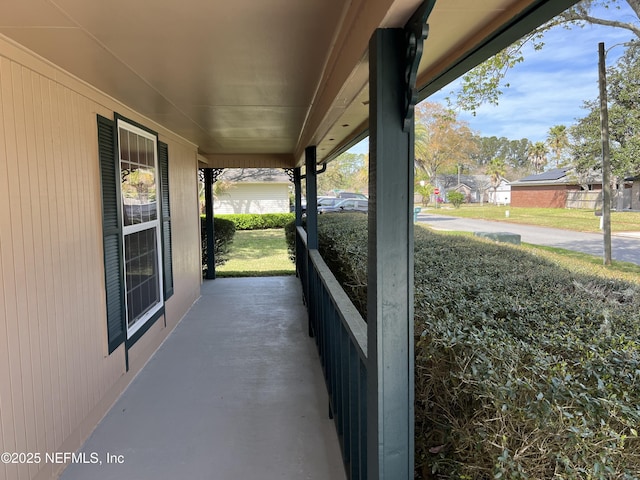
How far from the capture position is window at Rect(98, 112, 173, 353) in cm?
329

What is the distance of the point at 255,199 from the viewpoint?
21.4 m

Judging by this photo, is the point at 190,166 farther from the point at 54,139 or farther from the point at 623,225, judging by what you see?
the point at 623,225

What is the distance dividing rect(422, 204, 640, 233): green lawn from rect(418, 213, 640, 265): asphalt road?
0.04 metres

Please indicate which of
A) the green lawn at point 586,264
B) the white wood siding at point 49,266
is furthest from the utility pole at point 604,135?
the white wood siding at point 49,266

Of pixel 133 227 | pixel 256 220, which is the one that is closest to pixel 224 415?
pixel 133 227

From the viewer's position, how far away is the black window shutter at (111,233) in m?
3.21

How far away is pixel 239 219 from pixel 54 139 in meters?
16.4

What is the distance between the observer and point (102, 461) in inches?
101

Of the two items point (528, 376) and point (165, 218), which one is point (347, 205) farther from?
point (528, 376)

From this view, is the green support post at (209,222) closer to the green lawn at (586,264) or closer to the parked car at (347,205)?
the parked car at (347,205)

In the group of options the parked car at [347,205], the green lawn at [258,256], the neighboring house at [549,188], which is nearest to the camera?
the neighboring house at [549,188]

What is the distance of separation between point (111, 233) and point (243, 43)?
2062mm

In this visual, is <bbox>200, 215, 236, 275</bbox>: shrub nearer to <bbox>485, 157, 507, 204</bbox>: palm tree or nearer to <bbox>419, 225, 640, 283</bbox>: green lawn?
<bbox>485, 157, 507, 204</bbox>: palm tree

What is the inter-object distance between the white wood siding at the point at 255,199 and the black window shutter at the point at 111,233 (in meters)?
17.8
